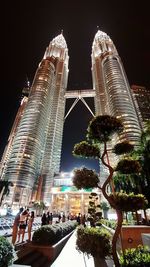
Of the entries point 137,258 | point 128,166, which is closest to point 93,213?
point 128,166

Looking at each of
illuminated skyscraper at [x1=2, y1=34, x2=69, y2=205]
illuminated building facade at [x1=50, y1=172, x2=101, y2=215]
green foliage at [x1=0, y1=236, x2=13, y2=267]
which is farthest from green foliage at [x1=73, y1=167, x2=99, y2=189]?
illuminated skyscraper at [x1=2, y1=34, x2=69, y2=205]

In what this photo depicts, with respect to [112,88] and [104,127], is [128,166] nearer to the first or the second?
[104,127]

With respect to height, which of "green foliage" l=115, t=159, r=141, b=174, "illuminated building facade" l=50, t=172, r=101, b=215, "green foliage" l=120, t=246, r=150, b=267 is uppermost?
"illuminated building facade" l=50, t=172, r=101, b=215

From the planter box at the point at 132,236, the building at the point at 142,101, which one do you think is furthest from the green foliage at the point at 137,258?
the building at the point at 142,101

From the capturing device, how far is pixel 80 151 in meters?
9.16

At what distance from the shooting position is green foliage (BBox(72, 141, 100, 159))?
29.9 feet

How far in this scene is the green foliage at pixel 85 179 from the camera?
8320 mm

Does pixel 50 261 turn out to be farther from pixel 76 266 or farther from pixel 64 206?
pixel 64 206

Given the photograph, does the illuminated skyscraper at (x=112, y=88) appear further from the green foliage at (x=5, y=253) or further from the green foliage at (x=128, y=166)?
the green foliage at (x=5, y=253)

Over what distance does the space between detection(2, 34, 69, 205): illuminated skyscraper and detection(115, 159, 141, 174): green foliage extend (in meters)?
108

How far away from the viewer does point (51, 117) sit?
143625mm

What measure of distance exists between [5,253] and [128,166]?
5.81m

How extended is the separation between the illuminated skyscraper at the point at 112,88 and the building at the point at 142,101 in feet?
33.4

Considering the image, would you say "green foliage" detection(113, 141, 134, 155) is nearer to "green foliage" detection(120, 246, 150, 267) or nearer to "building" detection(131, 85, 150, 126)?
"green foliage" detection(120, 246, 150, 267)
